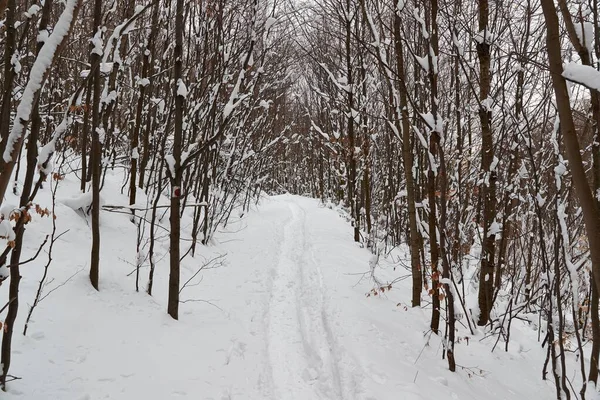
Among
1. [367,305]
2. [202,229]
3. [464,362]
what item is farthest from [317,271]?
[464,362]

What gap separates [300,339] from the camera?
13.4ft

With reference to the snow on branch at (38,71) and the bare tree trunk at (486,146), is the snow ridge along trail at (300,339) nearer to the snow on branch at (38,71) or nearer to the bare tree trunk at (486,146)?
the bare tree trunk at (486,146)

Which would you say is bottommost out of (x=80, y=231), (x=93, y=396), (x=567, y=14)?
(x=93, y=396)

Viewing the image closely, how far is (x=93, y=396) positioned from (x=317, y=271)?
4.65 metres

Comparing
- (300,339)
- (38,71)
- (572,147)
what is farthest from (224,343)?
(572,147)

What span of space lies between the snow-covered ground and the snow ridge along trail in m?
0.02

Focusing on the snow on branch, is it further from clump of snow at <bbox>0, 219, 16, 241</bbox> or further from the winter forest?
clump of snow at <bbox>0, 219, 16, 241</bbox>

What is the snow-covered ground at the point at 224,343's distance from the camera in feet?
8.69

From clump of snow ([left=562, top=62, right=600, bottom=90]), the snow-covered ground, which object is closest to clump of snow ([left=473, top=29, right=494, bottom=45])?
clump of snow ([left=562, top=62, right=600, bottom=90])

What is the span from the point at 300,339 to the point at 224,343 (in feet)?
2.87

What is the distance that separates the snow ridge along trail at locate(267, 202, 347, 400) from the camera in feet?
10.5

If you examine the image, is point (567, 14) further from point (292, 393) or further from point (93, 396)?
point (93, 396)

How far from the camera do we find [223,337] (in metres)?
3.76

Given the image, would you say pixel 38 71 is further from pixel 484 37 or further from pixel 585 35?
pixel 484 37
